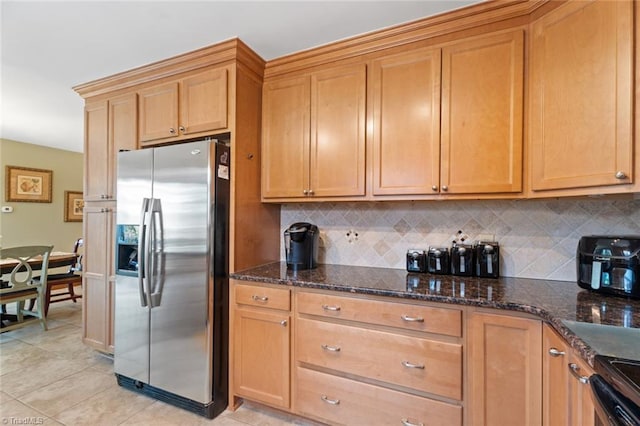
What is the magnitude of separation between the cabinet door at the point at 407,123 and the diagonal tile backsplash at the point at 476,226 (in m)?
0.35

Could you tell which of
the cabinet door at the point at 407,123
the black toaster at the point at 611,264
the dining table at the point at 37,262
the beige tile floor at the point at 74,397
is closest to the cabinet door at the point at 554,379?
the black toaster at the point at 611,264

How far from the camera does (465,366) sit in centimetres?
141

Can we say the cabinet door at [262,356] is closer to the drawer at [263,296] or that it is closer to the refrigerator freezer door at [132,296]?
the drawer at [263,296]

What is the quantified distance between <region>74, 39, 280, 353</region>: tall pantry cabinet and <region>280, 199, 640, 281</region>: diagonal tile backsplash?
1.58 feet

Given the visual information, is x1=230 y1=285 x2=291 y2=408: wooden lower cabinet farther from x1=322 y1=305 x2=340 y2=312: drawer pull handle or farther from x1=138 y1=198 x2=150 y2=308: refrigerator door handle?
x1=138 y1=198 x2=150 y2=308: refrigerator door handle

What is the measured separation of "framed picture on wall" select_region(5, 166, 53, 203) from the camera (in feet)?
14.9

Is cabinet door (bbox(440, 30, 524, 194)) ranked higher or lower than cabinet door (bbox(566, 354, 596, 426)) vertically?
higher

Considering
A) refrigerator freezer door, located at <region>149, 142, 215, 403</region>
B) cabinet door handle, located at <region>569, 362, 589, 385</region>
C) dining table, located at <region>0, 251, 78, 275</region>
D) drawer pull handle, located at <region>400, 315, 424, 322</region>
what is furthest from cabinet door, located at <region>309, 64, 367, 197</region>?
dining table, located at <region>0, 251, 78, 275</region>

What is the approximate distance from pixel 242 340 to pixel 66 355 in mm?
2075

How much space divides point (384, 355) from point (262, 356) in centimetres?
80

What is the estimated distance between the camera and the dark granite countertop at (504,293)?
105cm

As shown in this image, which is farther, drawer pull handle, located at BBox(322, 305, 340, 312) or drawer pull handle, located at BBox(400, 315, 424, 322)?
drawer pull handle, located at BBox(322, 305, 340, 312)

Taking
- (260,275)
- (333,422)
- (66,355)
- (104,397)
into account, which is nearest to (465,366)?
(333,422)

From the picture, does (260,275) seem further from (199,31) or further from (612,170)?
(612,170)
